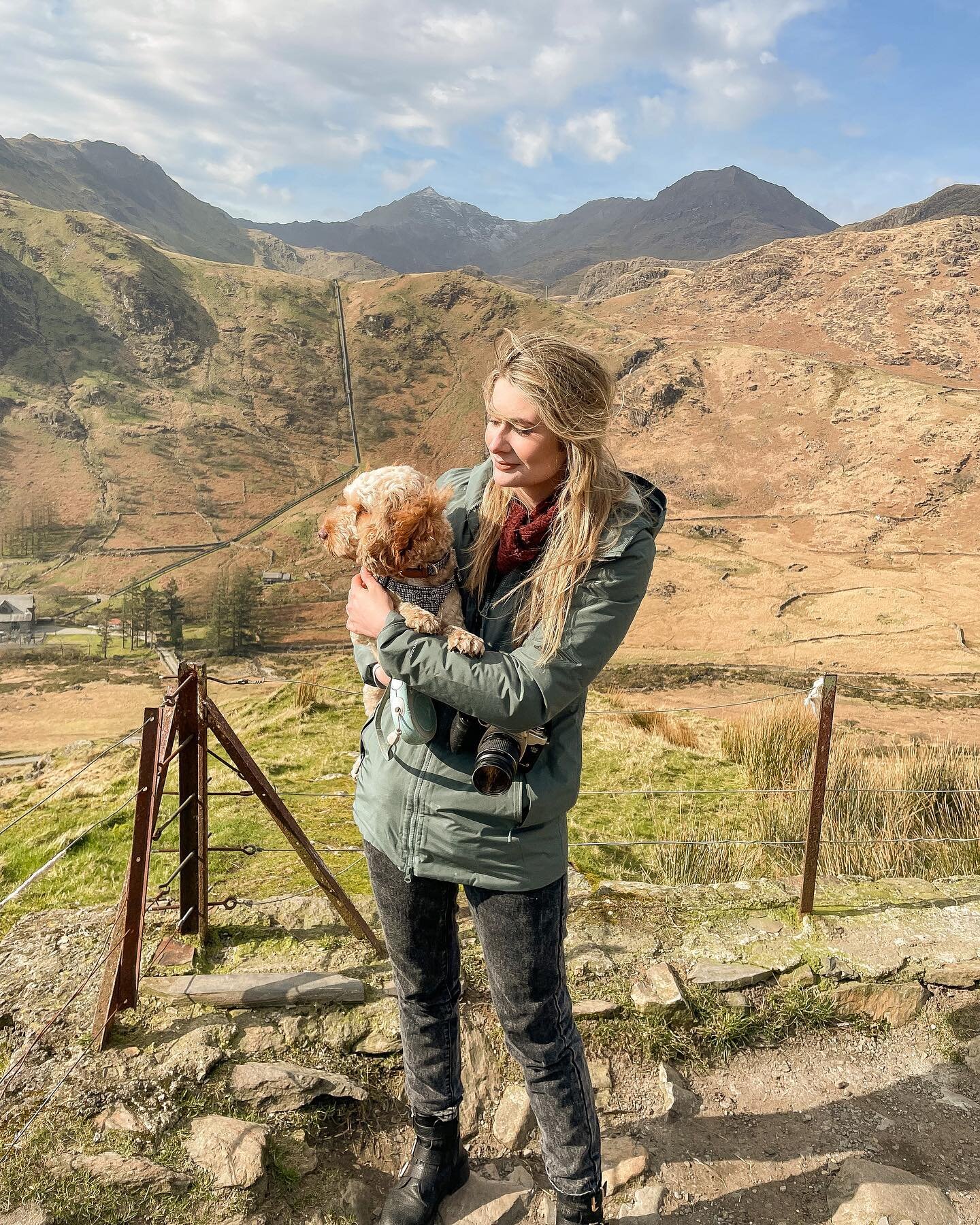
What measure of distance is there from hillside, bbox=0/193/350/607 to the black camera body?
4189 centimetres

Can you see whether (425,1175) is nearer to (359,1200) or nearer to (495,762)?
(359,1200)

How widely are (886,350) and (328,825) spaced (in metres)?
53.3

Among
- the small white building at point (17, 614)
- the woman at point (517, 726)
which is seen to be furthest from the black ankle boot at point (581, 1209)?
the small white building at point (17, 614)

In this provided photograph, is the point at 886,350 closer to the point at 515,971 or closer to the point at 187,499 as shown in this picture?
the point at 187,499

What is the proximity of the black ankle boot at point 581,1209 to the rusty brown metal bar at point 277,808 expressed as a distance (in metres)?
1.28

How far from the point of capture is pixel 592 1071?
2.57m

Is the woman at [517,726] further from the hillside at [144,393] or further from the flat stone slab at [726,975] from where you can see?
the hillside at [144,393]

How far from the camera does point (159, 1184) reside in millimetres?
1912

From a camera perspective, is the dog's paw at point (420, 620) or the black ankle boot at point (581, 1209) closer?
the dog's paw at point (420, 620)

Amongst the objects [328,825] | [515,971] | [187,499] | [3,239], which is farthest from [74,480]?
[515,971]

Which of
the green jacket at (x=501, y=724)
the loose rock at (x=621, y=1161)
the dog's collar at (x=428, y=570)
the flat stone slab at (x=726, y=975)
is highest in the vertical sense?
the dog's collar at (x=428, y=570)

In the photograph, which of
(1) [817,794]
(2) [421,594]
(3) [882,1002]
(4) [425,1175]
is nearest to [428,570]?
(2) [421,594]

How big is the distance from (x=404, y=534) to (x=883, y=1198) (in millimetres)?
2283

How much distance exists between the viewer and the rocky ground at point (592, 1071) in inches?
79.1
